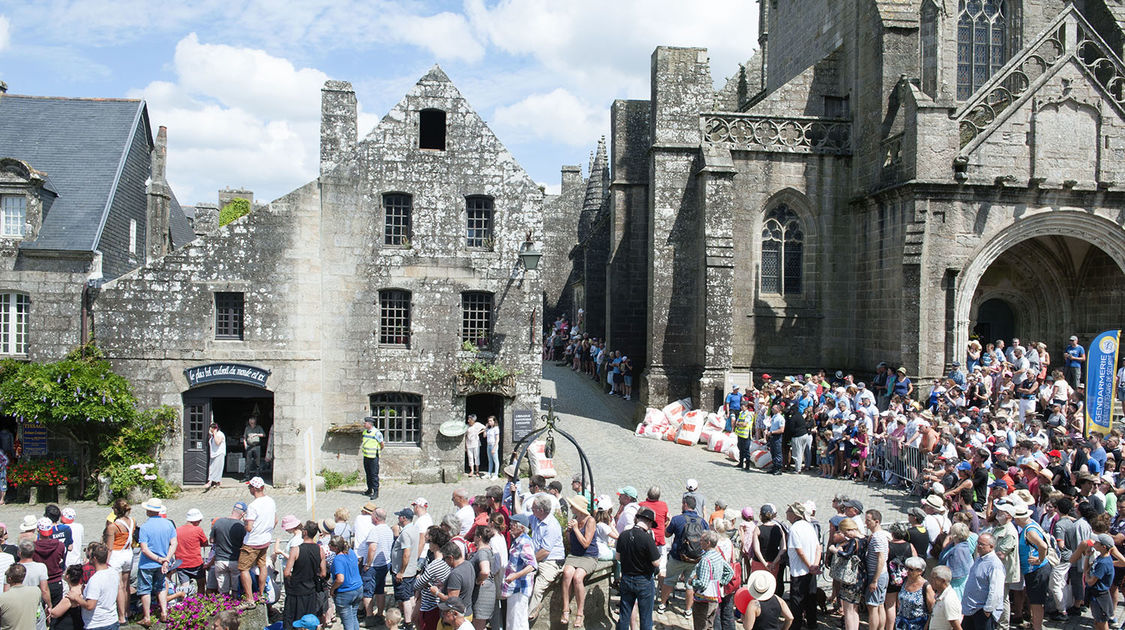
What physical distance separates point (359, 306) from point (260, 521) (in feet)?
27.6

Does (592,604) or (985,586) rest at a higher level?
(985,586)

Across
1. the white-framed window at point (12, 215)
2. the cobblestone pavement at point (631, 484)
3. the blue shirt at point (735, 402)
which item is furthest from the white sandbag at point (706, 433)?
the white-framed window at point (12, 215)

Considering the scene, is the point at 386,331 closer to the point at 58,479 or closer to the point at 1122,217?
the point at 58,479

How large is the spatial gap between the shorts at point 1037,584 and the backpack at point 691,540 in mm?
3839

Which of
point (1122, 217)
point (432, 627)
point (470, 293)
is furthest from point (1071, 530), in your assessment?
point (1122, 217)

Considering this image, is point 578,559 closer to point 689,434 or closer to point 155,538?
point 155,538

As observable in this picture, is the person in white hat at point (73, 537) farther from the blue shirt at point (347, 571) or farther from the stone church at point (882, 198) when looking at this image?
the stone church at point (882, 198)

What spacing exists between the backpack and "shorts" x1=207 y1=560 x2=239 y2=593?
219 inches

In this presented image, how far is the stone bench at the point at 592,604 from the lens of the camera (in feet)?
31.4

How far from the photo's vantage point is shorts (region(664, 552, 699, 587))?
32.2ft

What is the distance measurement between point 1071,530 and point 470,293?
12547 millimetres

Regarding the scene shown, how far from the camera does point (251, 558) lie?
10.1 metres

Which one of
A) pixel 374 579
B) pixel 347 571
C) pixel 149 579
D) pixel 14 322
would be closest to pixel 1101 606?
pixel 374 579

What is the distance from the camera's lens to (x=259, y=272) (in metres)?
17.4
